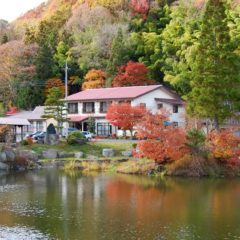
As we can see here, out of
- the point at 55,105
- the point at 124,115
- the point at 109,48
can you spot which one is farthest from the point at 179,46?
the point at 55,105

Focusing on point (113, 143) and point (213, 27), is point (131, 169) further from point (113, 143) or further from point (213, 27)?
point (213, 27)

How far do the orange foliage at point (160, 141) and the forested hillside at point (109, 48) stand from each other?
67.2 feet

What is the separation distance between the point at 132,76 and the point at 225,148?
3016cm

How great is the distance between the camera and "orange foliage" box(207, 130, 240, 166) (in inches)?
1362

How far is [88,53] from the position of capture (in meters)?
69.1

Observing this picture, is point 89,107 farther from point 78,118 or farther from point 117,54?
point 117,54

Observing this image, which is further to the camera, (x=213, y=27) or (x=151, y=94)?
(x=151, y=94)

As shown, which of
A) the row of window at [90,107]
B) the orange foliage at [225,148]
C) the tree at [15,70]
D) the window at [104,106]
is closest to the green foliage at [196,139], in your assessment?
the orange foliage at [225,148]

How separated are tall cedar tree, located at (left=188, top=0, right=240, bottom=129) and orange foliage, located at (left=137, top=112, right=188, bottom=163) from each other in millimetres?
5263

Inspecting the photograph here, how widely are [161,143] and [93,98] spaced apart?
80.6 ft

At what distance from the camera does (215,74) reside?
1540 inches

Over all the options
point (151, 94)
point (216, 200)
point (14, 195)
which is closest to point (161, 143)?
point (216, 200)

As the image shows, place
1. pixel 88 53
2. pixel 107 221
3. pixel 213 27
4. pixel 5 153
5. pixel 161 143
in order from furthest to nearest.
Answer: pixel 88 53
pixel 213 27
pixel 5 153
pixel 161 143
pixel 107 221

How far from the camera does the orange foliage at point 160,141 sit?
112 feet
